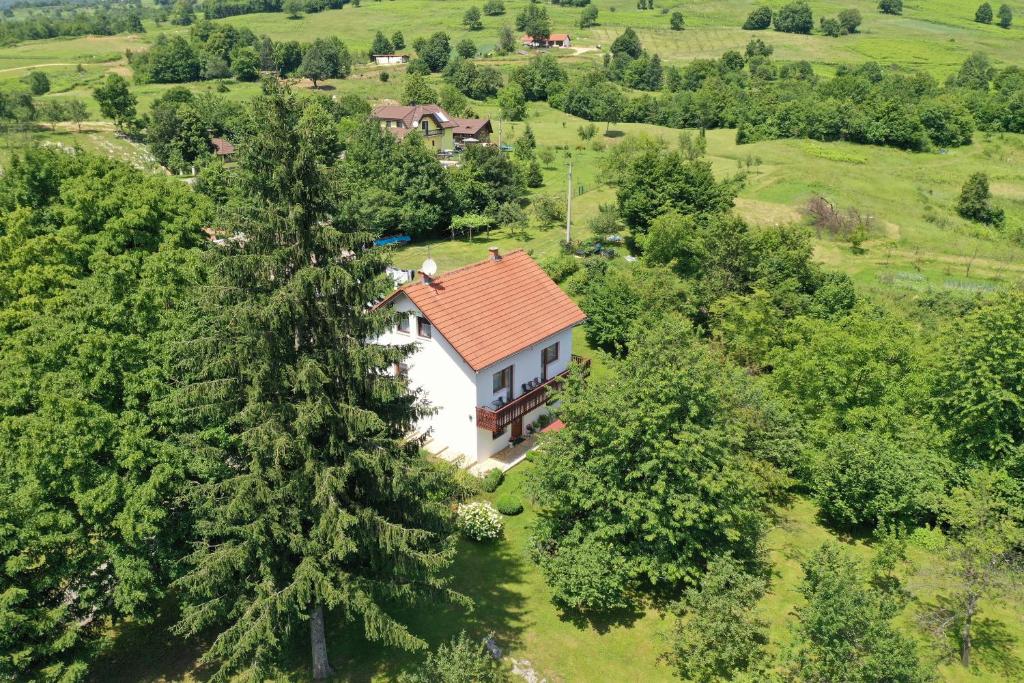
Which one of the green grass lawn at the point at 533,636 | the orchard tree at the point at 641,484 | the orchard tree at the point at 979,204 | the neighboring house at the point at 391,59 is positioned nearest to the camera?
the green grass lawn at the point at 533,636

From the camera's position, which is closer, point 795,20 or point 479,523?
point 479,523

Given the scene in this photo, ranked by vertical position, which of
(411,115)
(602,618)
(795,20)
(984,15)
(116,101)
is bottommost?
(602,618)

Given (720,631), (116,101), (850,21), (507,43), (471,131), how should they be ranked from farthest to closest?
(850,21) → (507,43) → (471,131) → (116,101) → (720,631)

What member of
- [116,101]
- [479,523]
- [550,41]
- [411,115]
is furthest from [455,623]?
[550,41]

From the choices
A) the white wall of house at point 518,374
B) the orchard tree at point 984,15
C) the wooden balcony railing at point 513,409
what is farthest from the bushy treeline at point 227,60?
the orchard tree at point 984,15

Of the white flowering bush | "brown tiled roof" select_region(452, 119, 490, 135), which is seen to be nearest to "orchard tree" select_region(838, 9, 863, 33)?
"brown tiled roof" select_region(452, 119, 490, 135)

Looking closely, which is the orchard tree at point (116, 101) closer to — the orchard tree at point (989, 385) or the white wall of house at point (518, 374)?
the white wall of house at point (518, 374)

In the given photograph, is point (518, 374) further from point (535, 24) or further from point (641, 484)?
point (535, 24)

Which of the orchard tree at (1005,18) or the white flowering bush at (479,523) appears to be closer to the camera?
the white flowering bush at (479,523)
